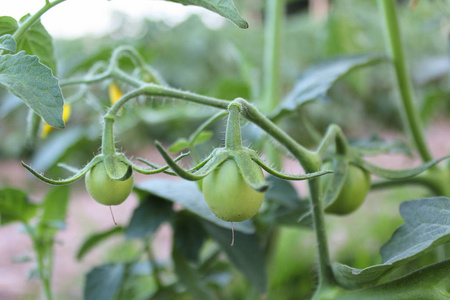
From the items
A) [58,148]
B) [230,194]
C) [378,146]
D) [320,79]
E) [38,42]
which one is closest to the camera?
[230,194]

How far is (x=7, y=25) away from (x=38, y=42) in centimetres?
4

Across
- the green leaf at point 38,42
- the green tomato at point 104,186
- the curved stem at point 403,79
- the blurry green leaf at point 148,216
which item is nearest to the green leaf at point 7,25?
the green leaf at point 38,42

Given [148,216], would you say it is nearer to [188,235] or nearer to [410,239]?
[188,235]

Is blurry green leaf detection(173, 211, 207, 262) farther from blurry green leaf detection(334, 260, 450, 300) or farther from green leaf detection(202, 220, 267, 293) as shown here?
blurry green leaf detection(334, 260, 450, 300)

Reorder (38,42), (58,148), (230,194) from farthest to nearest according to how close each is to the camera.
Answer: (58,148), (38,42), (230,194)

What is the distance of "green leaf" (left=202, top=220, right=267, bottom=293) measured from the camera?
1.78 feet

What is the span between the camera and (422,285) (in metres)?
0.37

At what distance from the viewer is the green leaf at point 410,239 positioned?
0.35 meters

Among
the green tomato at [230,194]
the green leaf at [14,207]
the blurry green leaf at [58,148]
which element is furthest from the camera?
the blurry green leaf at [58,148]

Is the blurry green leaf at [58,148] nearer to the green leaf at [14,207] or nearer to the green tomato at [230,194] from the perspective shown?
the green leaf at [14,207]

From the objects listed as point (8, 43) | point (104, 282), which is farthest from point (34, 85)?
point (104, 282)

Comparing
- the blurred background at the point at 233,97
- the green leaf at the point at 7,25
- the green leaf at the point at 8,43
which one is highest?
the green leaf at the point at 7,25

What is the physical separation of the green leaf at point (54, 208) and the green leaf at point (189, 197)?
0.16 m

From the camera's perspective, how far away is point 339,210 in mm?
464
